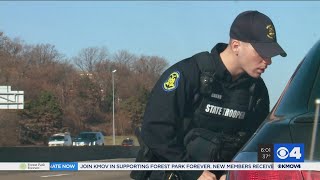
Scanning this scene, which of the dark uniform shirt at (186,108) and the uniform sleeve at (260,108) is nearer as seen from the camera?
the dark uniform shirt at (186,108)

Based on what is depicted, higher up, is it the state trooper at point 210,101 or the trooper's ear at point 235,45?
the trooper's ear at point 235,45

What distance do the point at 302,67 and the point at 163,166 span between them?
970mm

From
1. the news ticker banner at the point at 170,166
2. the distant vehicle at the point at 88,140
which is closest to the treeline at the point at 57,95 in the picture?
the distant vehicle at the point at 88,140

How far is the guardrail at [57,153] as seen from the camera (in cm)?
2675

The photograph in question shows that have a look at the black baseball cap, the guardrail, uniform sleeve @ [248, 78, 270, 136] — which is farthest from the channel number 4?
the guardrail

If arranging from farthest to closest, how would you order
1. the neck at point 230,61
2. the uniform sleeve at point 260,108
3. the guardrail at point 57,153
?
the guardrail at point 57,153 → the uniform sleeve at point 260,108 → the neck at point 230,61

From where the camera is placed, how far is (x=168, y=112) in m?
3.12

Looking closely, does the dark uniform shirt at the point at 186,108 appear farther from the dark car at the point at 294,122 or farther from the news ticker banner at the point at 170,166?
the dark car at the point at 294,122

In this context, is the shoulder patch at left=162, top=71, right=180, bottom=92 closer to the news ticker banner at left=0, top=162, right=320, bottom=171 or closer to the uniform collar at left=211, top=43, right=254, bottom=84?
the uniform collar at left=211, top=43, right=254, bottom=84

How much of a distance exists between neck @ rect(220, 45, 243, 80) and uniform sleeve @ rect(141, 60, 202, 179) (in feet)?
0.73

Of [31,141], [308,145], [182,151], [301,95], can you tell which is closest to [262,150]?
[308,145]

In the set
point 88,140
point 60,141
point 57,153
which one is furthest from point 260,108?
point 60,141

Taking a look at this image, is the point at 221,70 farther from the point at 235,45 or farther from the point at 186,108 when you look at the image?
the point at 186,108

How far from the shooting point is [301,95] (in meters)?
2.63
